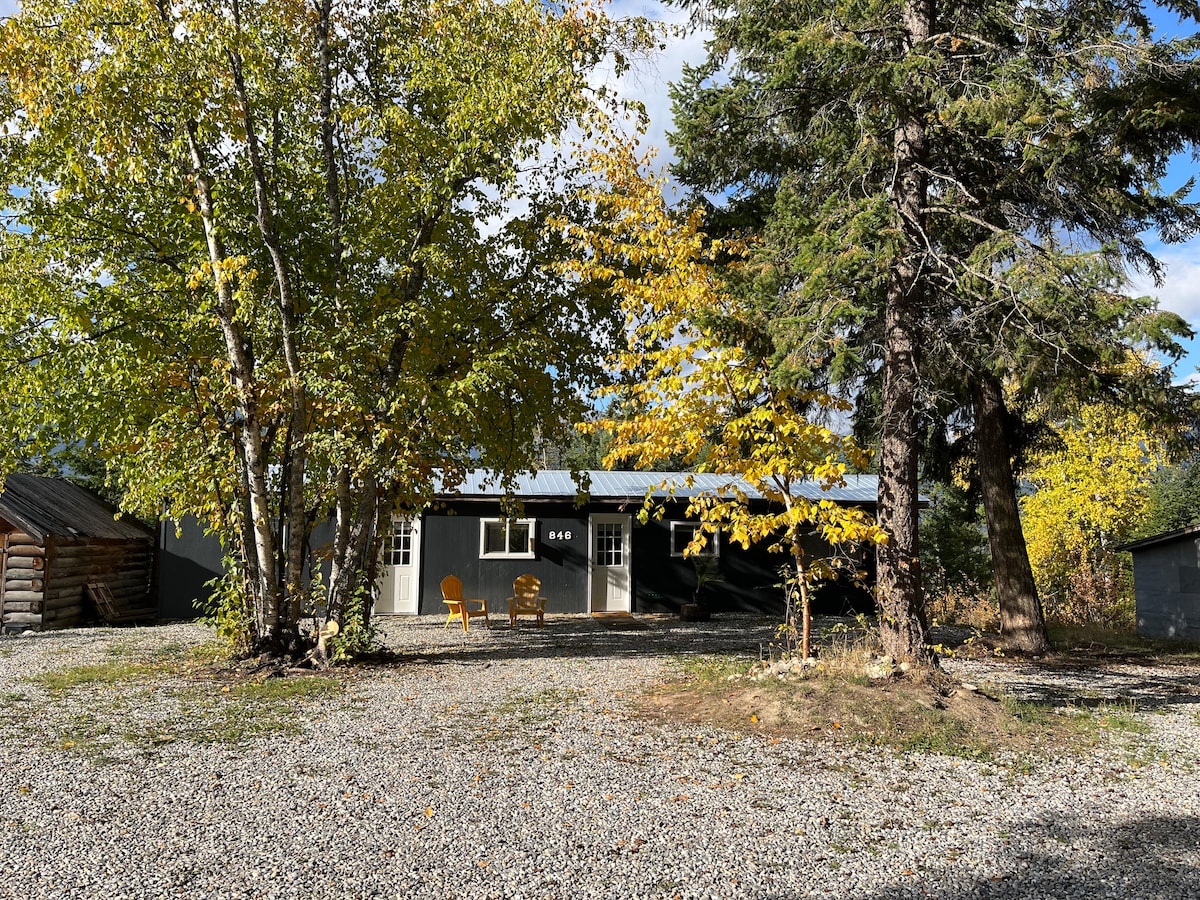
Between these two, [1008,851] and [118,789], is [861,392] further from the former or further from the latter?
[118,789]

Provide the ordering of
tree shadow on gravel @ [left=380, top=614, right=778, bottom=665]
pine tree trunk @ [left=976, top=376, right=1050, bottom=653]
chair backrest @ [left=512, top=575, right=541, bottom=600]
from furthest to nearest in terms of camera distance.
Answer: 1. chair backrest @ [left=512, top=575, right=541, bottom=600]
2. pine tree trunk @ [left=976, top=376, right=1050, bottom=653]
3. tree shadow on gravel @ [left=380, top=614, right=778, bottom=665]

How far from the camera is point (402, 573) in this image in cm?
1638

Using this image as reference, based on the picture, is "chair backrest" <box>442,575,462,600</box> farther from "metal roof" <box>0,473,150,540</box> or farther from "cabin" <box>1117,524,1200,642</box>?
"cabin" <box>1117,524,1200,642</box>

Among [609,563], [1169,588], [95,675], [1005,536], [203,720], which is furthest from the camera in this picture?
[609,563]

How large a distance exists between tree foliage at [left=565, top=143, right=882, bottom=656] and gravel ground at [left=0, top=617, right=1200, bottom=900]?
→ 1.89 metres

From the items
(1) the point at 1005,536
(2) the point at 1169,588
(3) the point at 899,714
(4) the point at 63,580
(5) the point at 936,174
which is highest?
(5) the point at 936,174

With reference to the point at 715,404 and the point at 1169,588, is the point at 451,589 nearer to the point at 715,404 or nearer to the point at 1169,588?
the point at 715,404

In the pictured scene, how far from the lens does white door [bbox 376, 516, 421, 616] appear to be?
640 inches

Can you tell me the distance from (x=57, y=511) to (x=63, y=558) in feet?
4.02

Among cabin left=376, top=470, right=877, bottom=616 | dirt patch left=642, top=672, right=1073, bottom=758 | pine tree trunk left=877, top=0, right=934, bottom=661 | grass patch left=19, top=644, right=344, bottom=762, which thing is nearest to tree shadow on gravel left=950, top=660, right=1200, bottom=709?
dirt patch left=642, top=672, right=1073, bottom=758

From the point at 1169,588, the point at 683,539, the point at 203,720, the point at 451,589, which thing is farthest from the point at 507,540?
the point at 1169,588

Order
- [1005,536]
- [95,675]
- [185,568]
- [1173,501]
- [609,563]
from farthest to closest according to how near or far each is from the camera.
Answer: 1. [1173,501]
2. [609,563]
3. [185,568]
4. [1005,536]
5. [95,675]

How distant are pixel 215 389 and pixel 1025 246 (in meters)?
8.39

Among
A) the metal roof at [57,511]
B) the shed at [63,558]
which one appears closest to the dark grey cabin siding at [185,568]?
the shed at [63,558]
